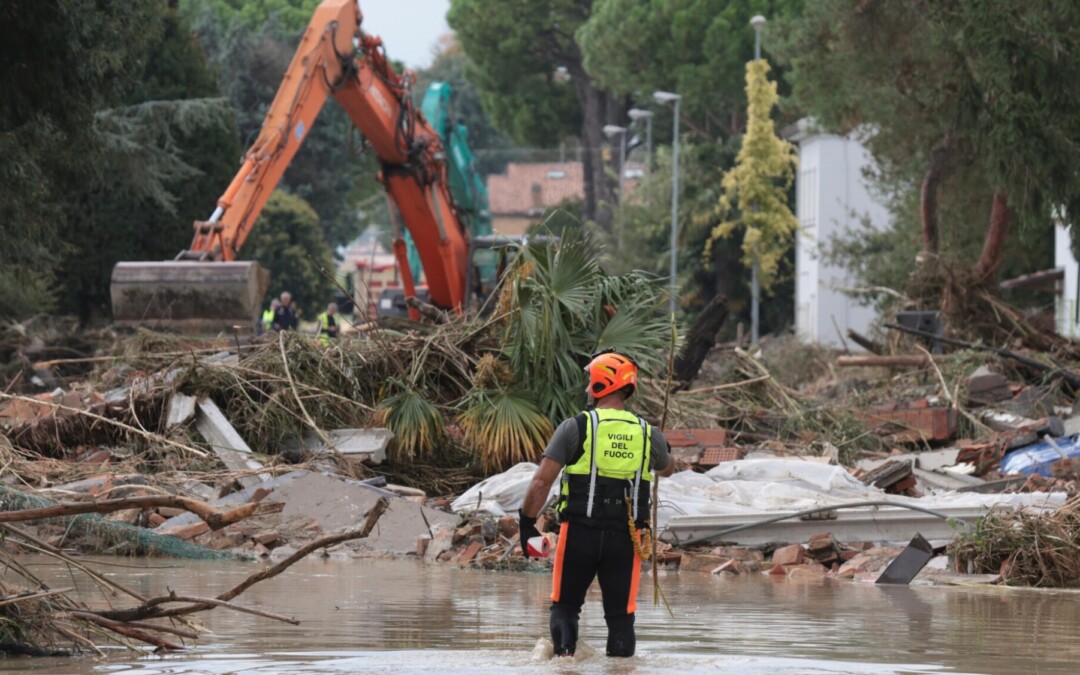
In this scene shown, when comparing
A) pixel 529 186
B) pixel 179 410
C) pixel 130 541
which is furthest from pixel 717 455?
pixel 529 186

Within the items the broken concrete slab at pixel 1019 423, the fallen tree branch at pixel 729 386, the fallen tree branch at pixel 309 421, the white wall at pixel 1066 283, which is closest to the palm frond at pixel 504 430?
the fallen tree branch at pixel 309 421

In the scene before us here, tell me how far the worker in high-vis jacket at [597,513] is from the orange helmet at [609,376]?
0.11 metres

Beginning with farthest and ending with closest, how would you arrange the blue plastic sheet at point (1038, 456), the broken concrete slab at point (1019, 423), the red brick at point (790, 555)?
the broken concrete slab at point (1019, 423)
the blue plastic sheet at point (1038, 456)
the red brick at point (790, 555)

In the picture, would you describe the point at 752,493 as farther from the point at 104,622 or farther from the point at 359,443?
the point at 104,622

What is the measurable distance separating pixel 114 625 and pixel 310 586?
4373 mm

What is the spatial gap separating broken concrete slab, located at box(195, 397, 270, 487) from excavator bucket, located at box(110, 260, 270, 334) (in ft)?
13.0

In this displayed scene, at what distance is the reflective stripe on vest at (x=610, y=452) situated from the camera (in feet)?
28.7

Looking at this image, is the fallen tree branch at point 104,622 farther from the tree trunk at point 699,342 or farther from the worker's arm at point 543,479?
the tree trunk at point 699,342

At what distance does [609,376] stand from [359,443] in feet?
30.1

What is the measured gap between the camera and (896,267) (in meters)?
41.2

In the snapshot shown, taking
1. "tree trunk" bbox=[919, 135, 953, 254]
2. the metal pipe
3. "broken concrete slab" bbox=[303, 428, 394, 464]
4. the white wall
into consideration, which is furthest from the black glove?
the white wall

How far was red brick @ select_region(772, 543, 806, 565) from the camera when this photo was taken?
1512cm

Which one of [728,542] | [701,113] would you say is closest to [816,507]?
[728,542]

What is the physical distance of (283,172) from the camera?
26.2 metres
